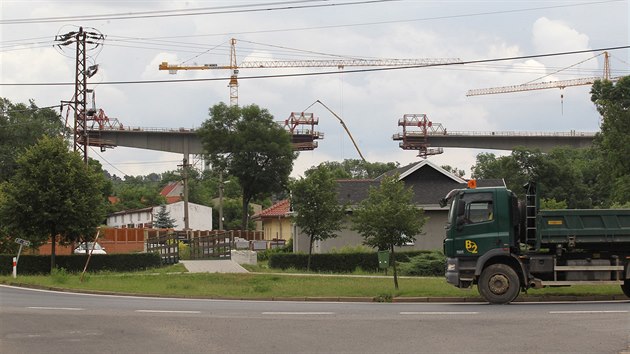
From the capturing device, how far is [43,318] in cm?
1681

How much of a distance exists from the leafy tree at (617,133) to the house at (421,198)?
47.8 feet

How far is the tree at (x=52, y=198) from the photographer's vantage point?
3622 centimetres

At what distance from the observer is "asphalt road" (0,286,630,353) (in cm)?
1256

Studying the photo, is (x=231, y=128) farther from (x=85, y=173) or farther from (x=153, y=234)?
(x=85, y=173)

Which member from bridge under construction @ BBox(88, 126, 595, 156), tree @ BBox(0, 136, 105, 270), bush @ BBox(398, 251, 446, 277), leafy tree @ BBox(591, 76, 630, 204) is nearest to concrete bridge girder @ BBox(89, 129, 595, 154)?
bridge under construction @ BBox(88, 126, 595, 156)

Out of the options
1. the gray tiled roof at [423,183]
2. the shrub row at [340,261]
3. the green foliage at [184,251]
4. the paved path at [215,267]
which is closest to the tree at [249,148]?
the green foliage at [184,251]

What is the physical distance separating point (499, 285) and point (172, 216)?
92.0m

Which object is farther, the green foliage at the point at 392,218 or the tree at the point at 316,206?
the tree at the point at 316,206

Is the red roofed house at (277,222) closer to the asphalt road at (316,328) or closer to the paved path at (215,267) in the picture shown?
the paved path at (215,267)

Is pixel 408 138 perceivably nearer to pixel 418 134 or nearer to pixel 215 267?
pixel 418 134

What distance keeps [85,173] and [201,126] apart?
39.1m

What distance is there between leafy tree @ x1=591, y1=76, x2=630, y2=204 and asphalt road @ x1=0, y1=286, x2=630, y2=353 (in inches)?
1504

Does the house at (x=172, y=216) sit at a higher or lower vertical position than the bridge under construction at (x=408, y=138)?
lower

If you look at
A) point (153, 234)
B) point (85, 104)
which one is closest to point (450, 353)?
point (85, 104)
